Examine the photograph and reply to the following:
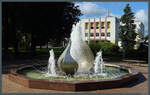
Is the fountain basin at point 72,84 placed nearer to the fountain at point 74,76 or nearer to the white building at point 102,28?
the fountain at point 74,76

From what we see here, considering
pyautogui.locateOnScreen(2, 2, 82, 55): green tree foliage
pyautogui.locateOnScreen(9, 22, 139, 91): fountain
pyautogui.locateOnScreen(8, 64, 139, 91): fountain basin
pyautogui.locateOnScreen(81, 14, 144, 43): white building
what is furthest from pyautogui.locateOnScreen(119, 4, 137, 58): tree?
pyautogui.locateOnScreen(81, 14, 144, 43): white building

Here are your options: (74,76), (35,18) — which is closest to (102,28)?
(35,18)

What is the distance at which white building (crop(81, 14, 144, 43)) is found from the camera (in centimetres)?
5588

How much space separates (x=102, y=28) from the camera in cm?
5769

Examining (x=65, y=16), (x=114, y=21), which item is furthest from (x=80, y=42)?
(x=114, y=21)

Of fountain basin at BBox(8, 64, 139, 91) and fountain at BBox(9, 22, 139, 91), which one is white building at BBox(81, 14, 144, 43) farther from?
fountain basin at BBox(8, 64, 139, 91)

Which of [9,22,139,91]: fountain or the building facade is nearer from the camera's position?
[9,22,139,91]: fountain

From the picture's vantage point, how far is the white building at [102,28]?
183ft

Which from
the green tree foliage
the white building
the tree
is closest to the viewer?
the green tree foliage

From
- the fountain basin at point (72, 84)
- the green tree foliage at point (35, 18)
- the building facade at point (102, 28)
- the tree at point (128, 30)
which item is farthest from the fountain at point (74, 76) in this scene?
the building facade at point (102, 28)

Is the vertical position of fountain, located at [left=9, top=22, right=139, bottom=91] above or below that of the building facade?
below

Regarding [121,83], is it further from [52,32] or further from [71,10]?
[71,10]

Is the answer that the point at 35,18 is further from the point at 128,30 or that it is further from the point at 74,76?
the point at 128,30

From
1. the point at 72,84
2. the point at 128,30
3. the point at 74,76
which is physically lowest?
the point at 74,76
